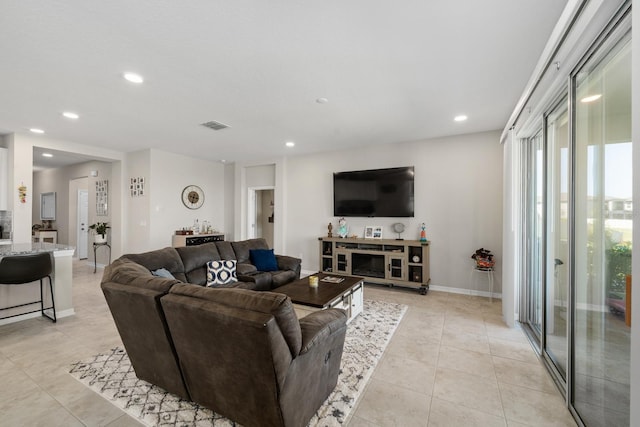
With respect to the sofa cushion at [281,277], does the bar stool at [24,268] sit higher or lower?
higher

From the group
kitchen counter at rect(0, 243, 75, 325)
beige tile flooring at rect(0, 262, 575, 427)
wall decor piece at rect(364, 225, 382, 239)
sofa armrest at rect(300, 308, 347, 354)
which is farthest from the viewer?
wall decor piece at rect(364, 225, 382, 239)

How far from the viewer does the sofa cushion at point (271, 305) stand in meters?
1.33

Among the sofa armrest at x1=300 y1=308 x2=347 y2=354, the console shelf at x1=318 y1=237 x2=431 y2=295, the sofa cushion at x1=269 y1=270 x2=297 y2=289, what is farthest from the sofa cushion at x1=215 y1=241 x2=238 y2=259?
the sofa armrest at x1=300 y1=308 x2=347 y2=354

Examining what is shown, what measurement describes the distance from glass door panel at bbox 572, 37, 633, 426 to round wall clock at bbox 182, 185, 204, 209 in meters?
6.42

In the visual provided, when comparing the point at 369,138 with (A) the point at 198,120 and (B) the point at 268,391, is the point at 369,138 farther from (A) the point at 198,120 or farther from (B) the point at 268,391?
(B) the point at 268,391

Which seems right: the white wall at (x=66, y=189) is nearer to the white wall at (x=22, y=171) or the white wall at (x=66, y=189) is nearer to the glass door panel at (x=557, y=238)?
the white wall at (x=22, y=171)

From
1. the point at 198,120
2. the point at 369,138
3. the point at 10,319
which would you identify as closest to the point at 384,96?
the point at 369,138

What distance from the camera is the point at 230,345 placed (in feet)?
4.59

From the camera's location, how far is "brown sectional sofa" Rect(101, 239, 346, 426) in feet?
4.38

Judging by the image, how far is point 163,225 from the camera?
582cm

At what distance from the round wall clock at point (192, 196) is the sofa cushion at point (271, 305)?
17.7 ft

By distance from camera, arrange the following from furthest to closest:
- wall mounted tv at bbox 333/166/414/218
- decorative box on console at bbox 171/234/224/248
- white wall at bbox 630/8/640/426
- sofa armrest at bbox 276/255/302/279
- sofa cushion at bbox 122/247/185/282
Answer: decorative box on console at bbox 171/234/224/248, wall mounted tv at bbox 333/166/414/218, sofa armrest at bbox 276/255/302/279, sofa cushion at bbox 122/247/185/282, white wall at bbox 630/8/640/426

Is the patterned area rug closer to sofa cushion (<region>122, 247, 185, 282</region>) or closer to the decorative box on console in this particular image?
sofa cushion (<region>122, 247, 185, 282</region>)

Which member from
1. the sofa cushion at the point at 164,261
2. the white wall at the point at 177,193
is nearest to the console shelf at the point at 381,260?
the sofa cushion at the point at 164,261
